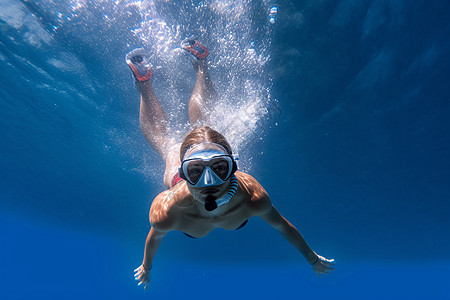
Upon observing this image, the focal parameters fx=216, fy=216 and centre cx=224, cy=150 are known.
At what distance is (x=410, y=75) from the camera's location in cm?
796

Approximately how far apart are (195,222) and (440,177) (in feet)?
53.4

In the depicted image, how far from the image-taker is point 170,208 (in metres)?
3.11

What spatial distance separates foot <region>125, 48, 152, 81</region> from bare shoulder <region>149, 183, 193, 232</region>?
14.0 feet

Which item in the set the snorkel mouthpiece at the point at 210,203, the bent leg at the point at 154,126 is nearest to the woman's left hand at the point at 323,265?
the snorkel mouthpiece at the point at 210,203

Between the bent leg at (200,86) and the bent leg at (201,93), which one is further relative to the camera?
the bent leg at (201,93)

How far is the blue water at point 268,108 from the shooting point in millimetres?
6527

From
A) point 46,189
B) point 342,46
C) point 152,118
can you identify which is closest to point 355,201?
point 342,46

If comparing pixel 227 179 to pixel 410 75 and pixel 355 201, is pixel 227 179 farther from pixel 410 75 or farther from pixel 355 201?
pixel 355 201

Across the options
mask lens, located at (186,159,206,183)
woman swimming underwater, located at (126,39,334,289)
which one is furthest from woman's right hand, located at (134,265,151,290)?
mask lens, located at (186,159,206,183)

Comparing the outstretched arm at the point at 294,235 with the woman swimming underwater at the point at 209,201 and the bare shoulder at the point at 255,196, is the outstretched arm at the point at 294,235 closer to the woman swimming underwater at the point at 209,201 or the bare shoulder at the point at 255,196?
the woman swimming underwater at the point at 209,201

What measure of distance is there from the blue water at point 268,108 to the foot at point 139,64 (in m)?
0.43

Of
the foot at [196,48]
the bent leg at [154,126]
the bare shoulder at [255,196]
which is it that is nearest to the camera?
the bare shoulder at [255,196]

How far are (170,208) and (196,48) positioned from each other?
516cm

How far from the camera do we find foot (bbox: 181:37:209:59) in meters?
6.49
